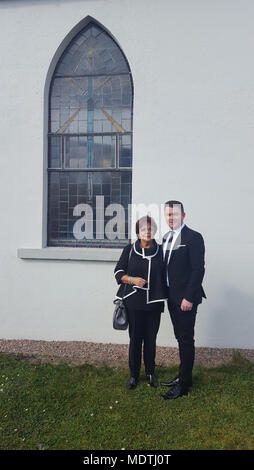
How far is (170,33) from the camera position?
17.0ft

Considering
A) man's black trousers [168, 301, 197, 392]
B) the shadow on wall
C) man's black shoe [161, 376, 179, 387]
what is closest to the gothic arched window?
the shadow on wall

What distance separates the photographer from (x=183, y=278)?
3730mm

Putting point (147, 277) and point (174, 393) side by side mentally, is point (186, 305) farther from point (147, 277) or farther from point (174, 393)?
point (174, 393)

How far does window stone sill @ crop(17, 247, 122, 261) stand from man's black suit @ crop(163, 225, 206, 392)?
168 cm

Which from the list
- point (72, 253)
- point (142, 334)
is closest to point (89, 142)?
point (72, 253)

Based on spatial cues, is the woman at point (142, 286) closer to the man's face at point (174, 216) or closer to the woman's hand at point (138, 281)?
the woman's hand at point (138, 281)

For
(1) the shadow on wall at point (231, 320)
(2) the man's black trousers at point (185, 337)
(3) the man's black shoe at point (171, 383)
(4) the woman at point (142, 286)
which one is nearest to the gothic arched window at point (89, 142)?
(1) the shadow on wall at point (231, 320)

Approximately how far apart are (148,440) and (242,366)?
6.25ft

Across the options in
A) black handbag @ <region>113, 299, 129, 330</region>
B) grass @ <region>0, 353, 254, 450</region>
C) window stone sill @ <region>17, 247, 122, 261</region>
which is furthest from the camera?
window stone sill @ <region>17, 247, 122, 261</region>

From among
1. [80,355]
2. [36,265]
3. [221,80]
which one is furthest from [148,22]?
[80,355]

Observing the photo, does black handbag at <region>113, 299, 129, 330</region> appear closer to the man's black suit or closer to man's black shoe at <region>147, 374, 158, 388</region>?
the man's black suit

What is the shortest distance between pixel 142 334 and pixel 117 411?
786 mm

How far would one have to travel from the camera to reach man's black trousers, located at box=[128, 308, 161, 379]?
Answer: 3.92m

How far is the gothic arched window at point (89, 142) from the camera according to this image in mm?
5656
